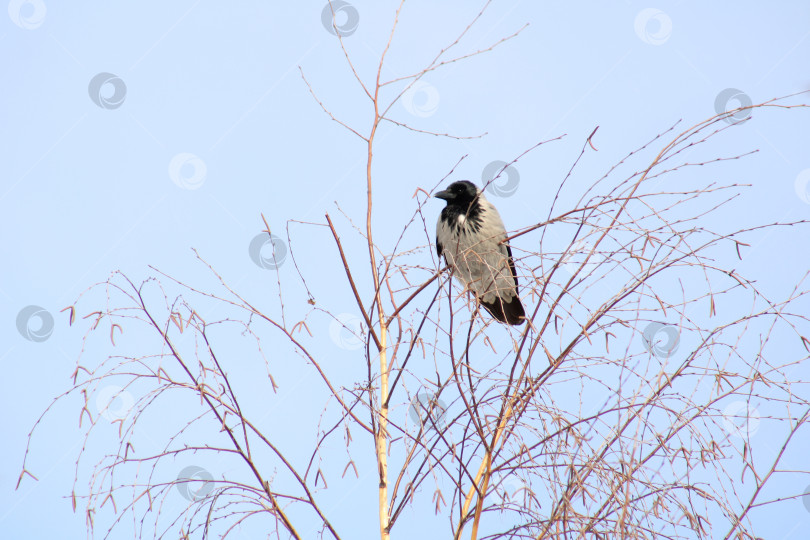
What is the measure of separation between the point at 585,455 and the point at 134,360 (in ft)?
4.15

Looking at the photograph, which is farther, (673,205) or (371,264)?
(371,264)

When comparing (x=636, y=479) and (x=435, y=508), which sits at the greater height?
(x=636, y=479)

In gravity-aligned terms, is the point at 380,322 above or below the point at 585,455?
above

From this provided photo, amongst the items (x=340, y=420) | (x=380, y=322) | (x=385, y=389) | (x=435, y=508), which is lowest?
(x=435, y=508)

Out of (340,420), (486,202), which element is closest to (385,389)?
(340,420)

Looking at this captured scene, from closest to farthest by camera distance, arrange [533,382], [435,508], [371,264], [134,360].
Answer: [435,508] → [533,382] → [134,360] → [371,264]

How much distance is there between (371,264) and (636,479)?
97 centimetres

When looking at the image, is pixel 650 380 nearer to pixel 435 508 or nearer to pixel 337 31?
pixel 435 508

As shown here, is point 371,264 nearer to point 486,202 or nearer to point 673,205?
point 673,205

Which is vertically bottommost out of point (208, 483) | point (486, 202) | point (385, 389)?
point (208, 483)

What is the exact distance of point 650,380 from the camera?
2.12m

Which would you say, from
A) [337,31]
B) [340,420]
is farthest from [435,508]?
[337,31]

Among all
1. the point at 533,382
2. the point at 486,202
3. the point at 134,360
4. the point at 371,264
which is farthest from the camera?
the point at 486,202

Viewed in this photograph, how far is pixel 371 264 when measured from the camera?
7.46ft
